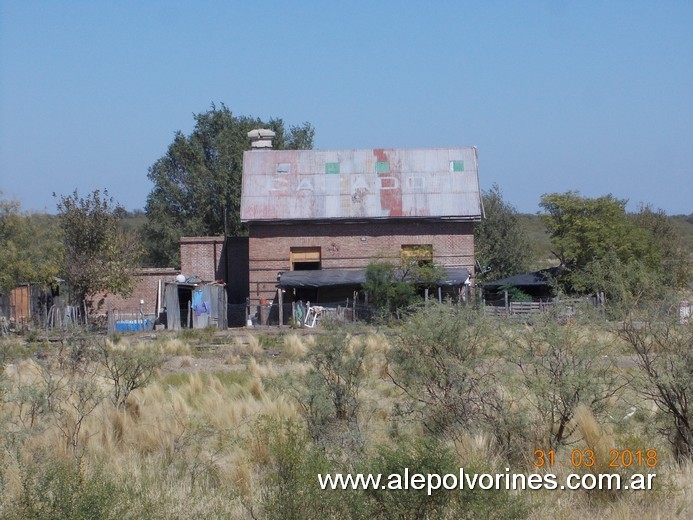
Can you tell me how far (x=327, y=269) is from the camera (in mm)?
42906

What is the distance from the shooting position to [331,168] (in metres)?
45.1

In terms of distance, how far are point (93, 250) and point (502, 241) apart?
32.4m

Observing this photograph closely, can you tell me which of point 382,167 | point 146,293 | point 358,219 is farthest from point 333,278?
point 146,293

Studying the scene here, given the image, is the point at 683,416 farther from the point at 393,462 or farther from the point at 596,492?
the point at 393,462

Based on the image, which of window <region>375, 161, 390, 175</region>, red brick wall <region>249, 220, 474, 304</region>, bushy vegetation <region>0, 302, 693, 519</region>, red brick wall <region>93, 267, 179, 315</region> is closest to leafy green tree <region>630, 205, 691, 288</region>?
red brick wall <region>249, 220, 474, 304</region>

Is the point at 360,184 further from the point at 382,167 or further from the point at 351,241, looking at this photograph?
the point at 351,241

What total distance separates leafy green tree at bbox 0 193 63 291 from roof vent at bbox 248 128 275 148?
39.4 ft

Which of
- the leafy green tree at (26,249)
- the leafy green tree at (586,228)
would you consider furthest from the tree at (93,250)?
the leafy green tree at (586,228)

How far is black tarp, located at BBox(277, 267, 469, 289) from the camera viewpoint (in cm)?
4038

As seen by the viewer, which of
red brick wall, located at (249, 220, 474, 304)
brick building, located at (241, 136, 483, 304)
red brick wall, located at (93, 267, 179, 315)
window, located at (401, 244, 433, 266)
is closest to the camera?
window, located at (401, 244, 433, 266)

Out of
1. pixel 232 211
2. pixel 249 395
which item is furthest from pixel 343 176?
pixel 249 395

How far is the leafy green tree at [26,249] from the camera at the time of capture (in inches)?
1682

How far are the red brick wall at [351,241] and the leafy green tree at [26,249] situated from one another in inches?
407

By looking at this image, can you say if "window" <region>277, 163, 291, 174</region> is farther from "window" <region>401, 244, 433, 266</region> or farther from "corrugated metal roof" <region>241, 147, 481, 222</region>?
"window" <region>401, 244, 433, 266</region>
